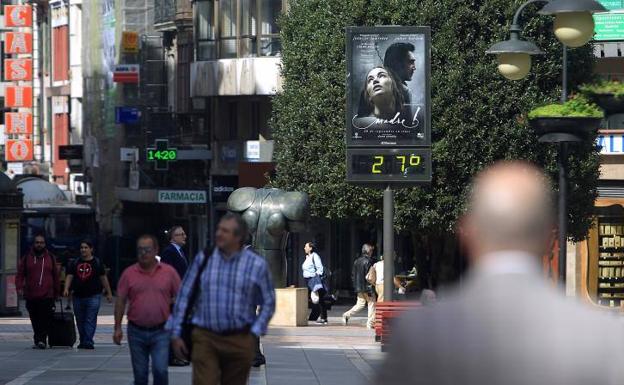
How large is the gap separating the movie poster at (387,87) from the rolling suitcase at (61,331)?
4.67m

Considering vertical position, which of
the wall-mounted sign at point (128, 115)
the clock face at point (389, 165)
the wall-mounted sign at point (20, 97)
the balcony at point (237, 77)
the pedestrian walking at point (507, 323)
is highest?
the wall-mounted sign at point (20, 97)

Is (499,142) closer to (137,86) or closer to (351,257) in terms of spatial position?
(351,257)

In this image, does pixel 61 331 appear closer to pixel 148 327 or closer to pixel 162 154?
pixel 148 327

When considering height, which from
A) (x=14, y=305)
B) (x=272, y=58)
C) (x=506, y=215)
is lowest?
(x=14, y=305)

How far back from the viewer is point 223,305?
10.1 metres

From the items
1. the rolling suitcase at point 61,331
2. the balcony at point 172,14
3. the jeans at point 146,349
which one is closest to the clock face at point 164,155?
the balcony at point 172,14

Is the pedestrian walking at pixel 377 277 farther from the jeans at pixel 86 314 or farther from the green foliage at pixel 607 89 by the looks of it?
the green foliage at pixel 607 89

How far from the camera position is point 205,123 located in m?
48.7

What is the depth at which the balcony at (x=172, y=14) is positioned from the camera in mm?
50219

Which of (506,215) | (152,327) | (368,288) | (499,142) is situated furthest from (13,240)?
(506,215)

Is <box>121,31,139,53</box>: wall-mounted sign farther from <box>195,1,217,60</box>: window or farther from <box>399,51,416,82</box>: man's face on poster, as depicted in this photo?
<box>399,51,416,82</box>: man's face on poster

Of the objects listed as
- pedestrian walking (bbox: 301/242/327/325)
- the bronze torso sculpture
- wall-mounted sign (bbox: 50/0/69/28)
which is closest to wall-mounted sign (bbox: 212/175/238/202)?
pedestrian walking (bbox: 301/242/327/325)

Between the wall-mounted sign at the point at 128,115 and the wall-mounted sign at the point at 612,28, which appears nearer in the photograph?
the wall-mounted sign at the point at 612,28

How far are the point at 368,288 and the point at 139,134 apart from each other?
27.1 meters
